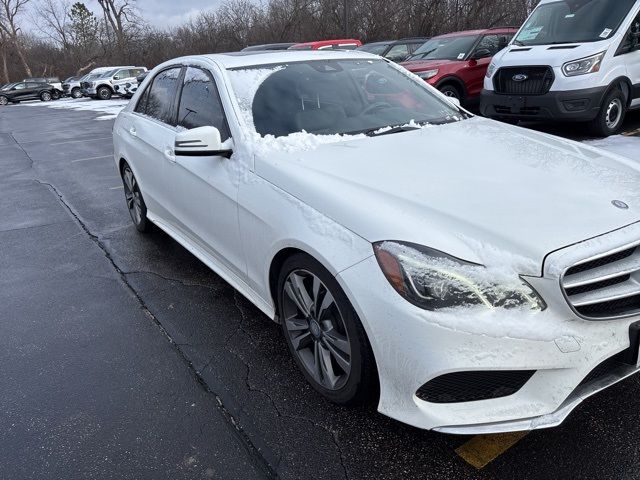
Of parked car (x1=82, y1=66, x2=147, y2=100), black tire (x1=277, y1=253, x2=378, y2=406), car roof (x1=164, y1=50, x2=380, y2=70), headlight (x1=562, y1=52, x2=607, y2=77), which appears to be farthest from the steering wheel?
parked car (x1=82, y1=66, x2=147, y2=100)

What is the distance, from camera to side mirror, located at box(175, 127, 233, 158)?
2.93 m

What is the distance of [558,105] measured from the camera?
716cm

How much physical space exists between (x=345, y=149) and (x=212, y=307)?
1515 millimetres

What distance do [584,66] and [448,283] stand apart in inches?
256

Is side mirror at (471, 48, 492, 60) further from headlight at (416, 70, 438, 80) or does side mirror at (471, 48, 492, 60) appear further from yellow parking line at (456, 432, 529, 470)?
yellow parking line at (456, 432, 529, 470)

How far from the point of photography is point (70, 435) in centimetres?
244

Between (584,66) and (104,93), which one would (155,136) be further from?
(104,93)

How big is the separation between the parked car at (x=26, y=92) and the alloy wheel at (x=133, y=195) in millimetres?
39724

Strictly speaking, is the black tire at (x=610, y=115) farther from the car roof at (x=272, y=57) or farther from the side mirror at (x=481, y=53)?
the car roof at (x=272, y=57)

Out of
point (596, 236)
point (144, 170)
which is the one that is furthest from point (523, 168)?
point (144, 170)

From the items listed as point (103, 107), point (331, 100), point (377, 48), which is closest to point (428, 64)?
point (377, 48)

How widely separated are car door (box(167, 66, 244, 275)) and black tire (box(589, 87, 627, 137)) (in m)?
6.03

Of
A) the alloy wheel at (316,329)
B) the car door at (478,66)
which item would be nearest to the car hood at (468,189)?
the alloy wheel at (316,329)

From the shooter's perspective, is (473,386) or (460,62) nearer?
(473,386)
